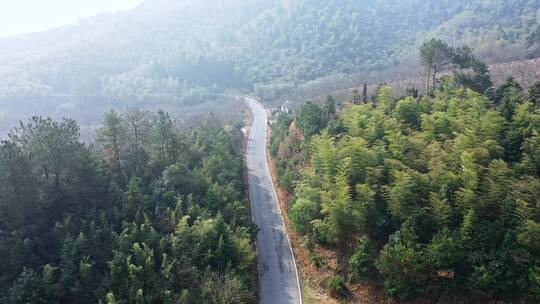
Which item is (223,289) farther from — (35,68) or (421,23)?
(421,23)

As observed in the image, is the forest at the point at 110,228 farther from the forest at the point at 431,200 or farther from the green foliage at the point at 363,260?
the green foliage at the point at 363,260

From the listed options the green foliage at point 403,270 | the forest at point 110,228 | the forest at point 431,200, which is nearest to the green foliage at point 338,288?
the forest at point 431,200

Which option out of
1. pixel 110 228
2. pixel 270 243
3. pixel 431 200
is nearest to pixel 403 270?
pixel 431 200

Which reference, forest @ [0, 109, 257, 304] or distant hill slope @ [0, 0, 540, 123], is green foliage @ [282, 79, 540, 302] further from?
distant hill slope @ [0, 0, 540, 123]

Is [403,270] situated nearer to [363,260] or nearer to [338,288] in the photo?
[363,260]

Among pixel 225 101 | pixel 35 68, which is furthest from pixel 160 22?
pixel 225 101
